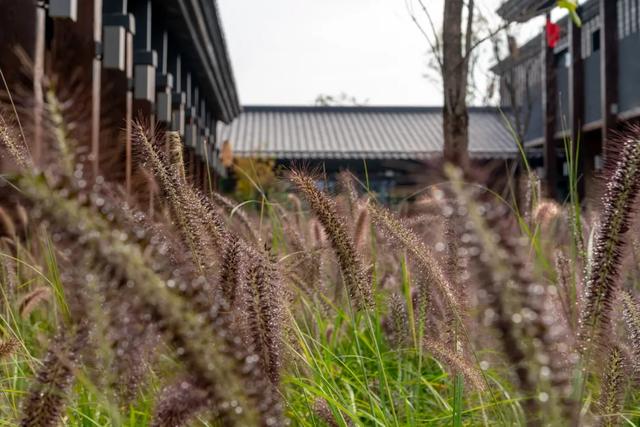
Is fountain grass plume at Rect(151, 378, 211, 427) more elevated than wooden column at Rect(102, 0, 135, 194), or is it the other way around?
wooden column at Rect(102, 0, 135, 194)

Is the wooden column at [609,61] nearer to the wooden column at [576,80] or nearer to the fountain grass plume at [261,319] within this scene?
the wooden column at [576,80]

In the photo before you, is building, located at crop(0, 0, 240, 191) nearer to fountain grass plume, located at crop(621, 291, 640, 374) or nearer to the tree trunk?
fountain grass plume, located at crop(621, 291, 640, 374)

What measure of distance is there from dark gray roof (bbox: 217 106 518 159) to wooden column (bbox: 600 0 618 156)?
12162mm

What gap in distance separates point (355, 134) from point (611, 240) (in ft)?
94.6

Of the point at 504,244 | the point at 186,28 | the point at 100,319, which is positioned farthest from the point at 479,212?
the point at 186,28

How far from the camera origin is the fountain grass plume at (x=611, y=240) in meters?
0.79

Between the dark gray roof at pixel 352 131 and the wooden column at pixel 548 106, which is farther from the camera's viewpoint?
the dark gray roof at pixel 352 131

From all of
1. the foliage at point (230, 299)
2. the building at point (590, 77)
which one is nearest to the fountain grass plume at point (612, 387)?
the foliage at point (230, 299)

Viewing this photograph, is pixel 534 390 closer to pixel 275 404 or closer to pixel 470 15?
pixel 275 404

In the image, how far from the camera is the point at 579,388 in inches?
33.4

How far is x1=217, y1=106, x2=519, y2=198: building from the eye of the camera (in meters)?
24.3

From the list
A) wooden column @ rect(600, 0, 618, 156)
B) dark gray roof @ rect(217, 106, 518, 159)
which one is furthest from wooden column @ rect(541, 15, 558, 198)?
dark gray roof @ rect(217, 106, 518, 159)

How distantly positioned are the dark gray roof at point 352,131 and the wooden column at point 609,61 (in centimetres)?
1216

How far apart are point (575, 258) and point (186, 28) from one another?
5.71m
